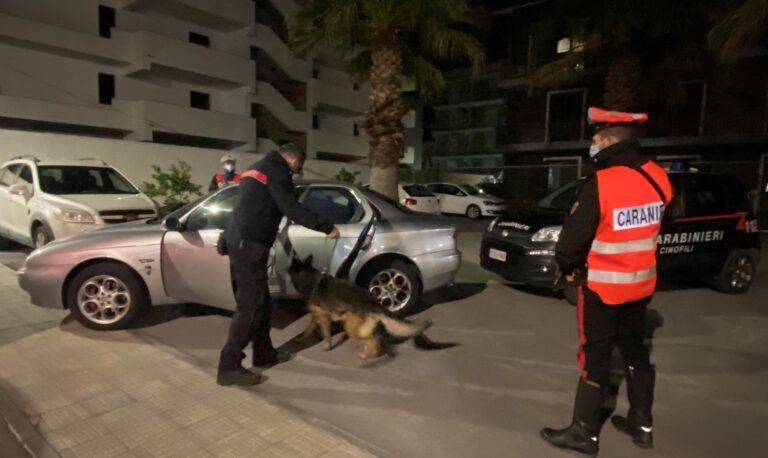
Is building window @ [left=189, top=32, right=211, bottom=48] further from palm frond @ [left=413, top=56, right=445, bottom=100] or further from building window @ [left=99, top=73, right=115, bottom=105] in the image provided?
palm frond @ [left=413, top=56, right=445, bottom=100]

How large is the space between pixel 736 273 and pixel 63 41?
21.6m

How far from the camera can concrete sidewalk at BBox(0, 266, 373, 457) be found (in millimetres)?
2738

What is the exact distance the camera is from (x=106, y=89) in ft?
65.5

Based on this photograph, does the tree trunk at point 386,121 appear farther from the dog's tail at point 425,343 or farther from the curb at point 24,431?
the curb at point 24,431

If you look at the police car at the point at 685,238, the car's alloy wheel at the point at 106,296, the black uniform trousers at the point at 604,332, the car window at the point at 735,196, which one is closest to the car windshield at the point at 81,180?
the car's alloy wheel at the point at 106,296

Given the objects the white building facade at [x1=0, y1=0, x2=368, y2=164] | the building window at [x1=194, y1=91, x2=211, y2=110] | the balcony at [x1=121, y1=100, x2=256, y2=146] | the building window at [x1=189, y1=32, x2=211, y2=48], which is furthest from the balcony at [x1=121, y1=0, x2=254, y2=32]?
the balcony at [x1=121, y1=100, x2=256, y2=146]

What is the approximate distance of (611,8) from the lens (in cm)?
1206

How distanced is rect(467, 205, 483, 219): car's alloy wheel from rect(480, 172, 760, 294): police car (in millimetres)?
11373

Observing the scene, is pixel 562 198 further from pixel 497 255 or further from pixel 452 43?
pixel 452 43

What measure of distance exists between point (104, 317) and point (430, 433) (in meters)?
3.37

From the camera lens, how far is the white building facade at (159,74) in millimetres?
17266

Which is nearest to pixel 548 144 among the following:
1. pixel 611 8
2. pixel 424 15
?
pixel 611 8

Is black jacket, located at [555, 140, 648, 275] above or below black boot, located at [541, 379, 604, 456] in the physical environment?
above

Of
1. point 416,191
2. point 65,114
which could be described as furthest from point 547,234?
point 65,114
